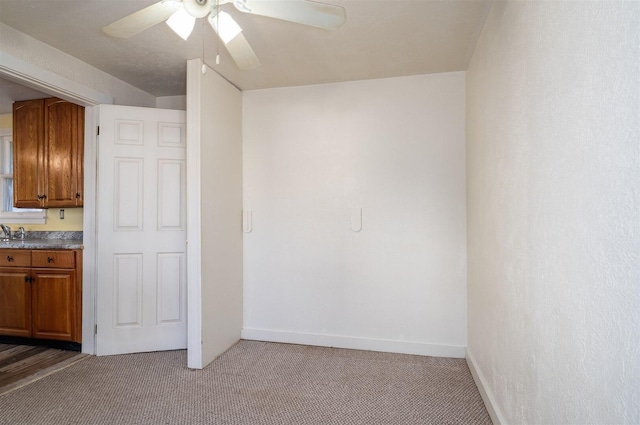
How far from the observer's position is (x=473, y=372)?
250cm

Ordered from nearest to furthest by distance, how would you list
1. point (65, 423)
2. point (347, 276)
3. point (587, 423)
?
point (587, 423), point (65, 423), point (347, 276)

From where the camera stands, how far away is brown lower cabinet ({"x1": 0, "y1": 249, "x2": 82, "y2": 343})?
3002mm

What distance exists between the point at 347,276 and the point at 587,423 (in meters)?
2.24

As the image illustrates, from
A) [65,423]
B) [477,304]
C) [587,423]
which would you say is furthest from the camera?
[477,304]

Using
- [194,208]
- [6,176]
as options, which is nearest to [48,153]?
[6,176]

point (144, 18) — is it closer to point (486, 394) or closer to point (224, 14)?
point (224, 14)

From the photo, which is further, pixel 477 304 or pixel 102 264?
pixel 102 264

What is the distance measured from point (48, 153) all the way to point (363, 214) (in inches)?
119

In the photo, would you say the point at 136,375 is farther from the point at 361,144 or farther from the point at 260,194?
the point at 361,144

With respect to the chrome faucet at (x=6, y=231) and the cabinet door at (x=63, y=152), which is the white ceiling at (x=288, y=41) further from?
the chrome faucet at (x=6, y=231)

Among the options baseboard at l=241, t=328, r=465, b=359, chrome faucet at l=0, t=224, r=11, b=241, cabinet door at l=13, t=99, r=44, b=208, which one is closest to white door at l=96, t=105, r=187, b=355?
baseboard at l=241, t=328, r=465, b=359

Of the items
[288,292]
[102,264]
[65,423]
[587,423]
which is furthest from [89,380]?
[587,423]

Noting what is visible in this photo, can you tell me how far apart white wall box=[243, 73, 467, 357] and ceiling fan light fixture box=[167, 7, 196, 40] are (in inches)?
64.4

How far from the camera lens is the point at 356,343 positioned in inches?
122
